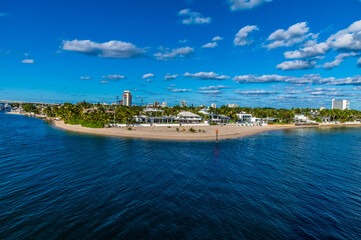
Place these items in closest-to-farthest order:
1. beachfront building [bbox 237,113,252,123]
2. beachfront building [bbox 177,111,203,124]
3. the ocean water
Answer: the ocean water → beachfront building [bbox 177,111,203,124] → beachfront building [bbox 237,113,252,123]

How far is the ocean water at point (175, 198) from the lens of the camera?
49.4ft

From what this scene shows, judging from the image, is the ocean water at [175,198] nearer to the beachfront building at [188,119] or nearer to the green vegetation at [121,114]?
the green vegetation at [121,114]

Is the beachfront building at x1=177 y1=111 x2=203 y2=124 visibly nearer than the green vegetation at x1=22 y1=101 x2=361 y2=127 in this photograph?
No

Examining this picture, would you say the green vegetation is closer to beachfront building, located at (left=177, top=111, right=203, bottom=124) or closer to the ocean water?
beachfront building, located at (left=177, top=111, right=203, bottom=124)

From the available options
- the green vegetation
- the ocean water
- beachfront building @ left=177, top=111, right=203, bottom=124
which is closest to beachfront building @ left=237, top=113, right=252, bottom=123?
the green vegetation

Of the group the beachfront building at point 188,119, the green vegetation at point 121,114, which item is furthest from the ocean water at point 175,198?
the beachfront building at point 188,119

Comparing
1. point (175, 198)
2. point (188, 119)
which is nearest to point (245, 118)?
point (188, 119)

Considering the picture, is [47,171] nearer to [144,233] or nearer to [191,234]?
[144,233]

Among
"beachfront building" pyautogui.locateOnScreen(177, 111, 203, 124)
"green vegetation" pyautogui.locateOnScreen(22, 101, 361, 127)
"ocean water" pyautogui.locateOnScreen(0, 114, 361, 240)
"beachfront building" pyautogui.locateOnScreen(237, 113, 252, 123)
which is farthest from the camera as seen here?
"beachfront building" pyautogui.locateOnScreen(237, 113, 252, 123)

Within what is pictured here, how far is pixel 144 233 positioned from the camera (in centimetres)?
1454

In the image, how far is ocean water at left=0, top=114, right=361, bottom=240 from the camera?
15.1m

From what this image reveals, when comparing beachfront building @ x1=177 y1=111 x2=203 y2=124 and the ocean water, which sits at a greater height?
beachfront building @ x1=177 y1=111 x2=203 y2=124

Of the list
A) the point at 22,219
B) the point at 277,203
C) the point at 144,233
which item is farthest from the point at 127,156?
the point at 277,203

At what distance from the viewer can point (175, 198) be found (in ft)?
66.6
